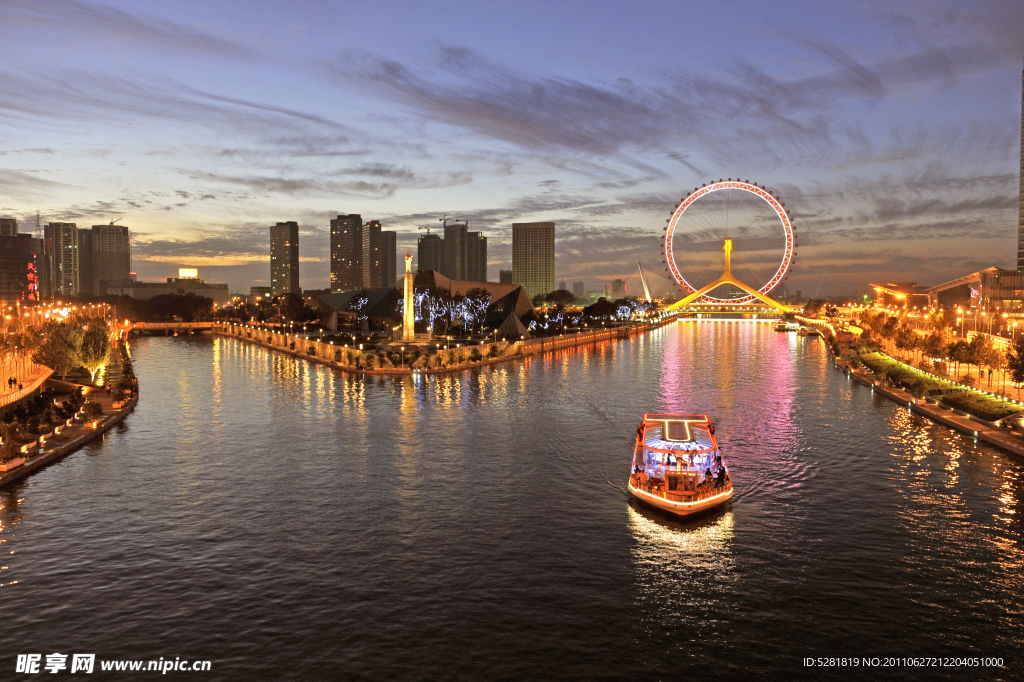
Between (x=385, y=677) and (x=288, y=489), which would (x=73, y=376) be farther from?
(x=385, y=677)

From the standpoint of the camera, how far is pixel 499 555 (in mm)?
22469

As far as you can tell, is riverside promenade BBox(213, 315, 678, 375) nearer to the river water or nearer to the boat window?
the river water

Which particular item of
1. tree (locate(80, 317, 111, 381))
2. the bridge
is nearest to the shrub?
tree (locate(80, 317, 111, 381))

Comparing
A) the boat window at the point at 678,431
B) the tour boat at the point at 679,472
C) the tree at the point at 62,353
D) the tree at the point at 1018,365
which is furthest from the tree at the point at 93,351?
the tree at the point at 1018,365

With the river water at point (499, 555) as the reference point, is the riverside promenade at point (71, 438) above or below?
above

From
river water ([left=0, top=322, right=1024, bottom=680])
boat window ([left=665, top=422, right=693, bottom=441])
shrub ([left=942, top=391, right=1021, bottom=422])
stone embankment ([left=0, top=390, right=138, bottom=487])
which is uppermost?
boat window ([left=665, top=422, right=693, bottom=441])

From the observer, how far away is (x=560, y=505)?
27344 mm

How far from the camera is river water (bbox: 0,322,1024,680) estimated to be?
17.2 metres

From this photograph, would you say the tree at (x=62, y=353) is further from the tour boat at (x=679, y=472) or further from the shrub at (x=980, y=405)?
the shrub at (x=980, y=405)

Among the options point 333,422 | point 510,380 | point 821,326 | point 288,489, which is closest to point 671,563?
point 288,489

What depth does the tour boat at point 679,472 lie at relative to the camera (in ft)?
85.8

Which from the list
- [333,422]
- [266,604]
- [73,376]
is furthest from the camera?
[73,376]

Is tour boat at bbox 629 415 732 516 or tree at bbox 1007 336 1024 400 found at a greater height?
tree at bbox 1007 336 1024 400

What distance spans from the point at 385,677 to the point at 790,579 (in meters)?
11.7
